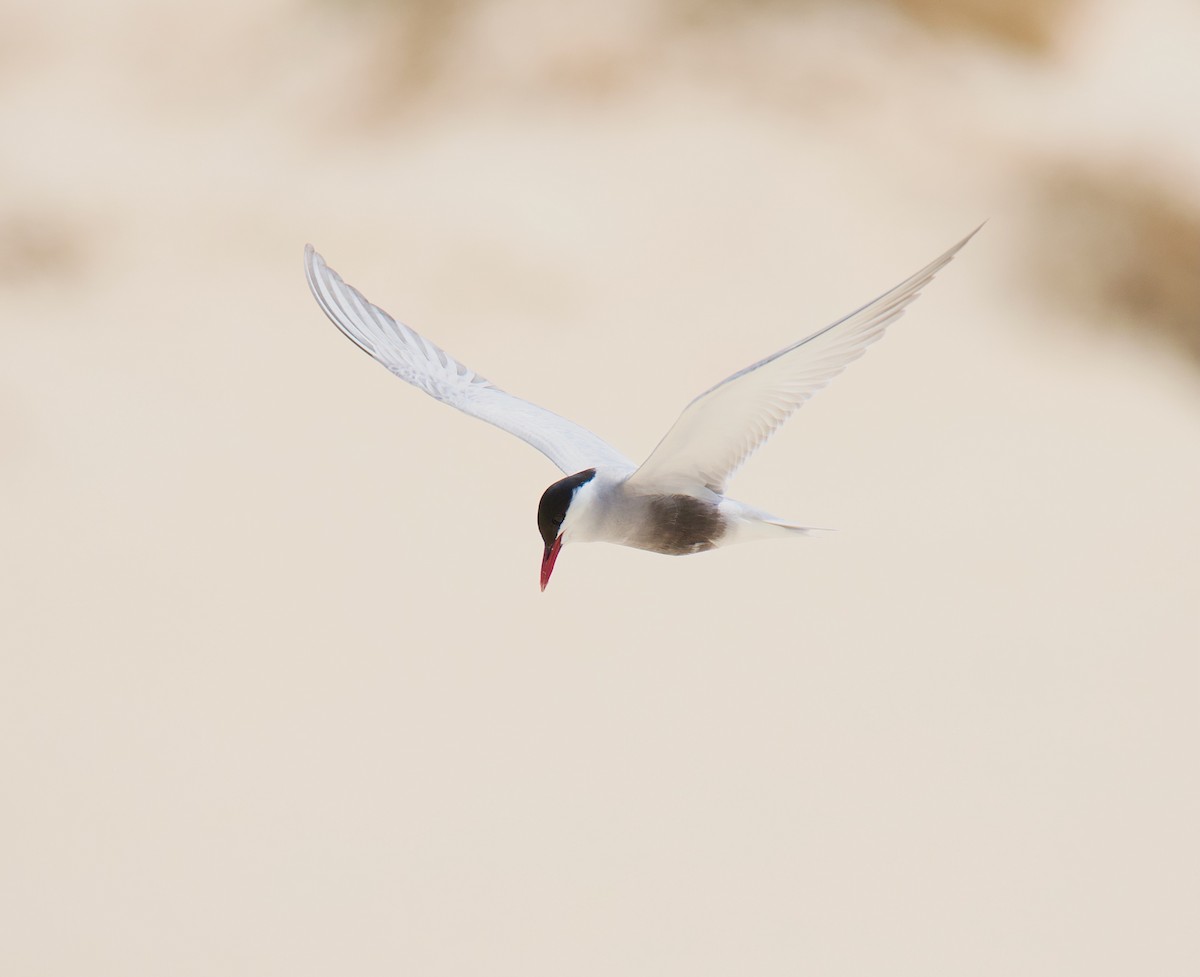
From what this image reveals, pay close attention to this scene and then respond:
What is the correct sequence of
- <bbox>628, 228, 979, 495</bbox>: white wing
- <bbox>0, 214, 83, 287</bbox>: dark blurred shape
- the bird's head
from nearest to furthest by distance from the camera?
1. <bbox>628, 228, 979, 495</bbox>: white wing
2. the bird's head
3. <bbox>0, 214, 83, 287</bbox>: dark blurred shape

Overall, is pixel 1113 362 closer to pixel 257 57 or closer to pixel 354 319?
pixel 354 319

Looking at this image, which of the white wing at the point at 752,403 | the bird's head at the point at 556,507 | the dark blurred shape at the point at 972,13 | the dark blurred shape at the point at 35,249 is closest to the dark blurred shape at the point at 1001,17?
the dark blurred shape at the point at 972,13

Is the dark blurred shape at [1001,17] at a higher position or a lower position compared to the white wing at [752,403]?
higher

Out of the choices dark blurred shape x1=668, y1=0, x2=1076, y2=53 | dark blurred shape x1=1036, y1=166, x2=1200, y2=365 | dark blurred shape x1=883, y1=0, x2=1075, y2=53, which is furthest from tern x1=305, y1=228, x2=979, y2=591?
dark blurred shape x1=883, y1=0, x2=1075, y2=53

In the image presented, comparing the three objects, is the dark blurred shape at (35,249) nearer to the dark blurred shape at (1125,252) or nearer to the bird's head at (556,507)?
the bird's head at (556,507)

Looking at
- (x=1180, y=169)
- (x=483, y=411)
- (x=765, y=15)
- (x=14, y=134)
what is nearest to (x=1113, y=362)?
(x=1180, y=169)

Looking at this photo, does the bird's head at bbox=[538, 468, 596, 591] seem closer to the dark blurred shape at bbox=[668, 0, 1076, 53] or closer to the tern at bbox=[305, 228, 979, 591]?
the tern at bbox=[305, 228, 979, 591]

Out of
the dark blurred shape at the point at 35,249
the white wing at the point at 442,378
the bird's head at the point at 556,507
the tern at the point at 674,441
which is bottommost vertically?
the bird's head at the point at 556,507
